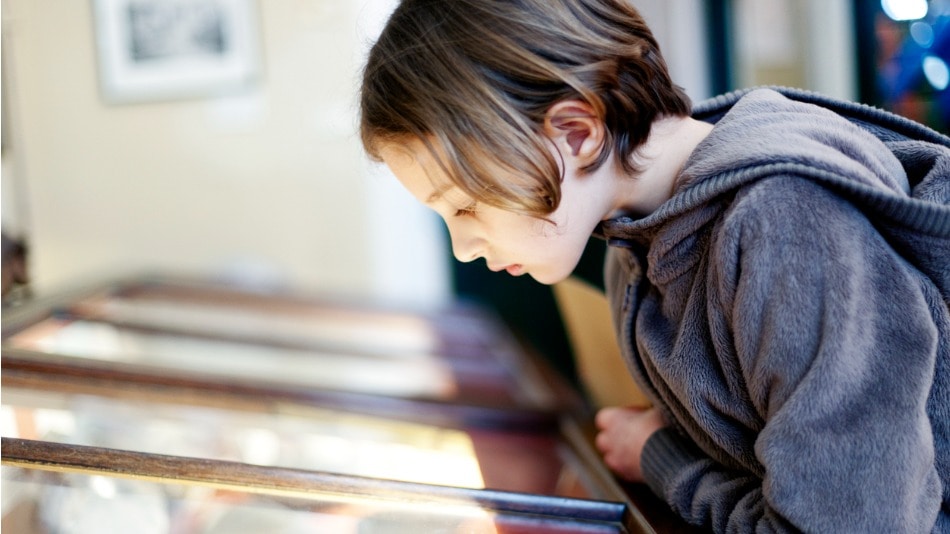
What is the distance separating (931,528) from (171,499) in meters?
0.76

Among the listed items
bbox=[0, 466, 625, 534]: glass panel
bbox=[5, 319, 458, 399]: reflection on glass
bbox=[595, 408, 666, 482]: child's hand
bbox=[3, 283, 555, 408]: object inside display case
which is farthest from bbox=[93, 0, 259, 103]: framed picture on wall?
bbox=[0, 466, 625, 534]: glass panel

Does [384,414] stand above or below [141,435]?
below

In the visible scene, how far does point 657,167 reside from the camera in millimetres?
1011

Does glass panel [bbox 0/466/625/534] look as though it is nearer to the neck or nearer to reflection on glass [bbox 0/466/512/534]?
reflection on glass [bbox 0/466/512/534]

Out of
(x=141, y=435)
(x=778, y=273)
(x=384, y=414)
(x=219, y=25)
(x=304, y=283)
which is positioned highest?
(x=219, y=25)

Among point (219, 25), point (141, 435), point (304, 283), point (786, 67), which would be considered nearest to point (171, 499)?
point (141, 435)

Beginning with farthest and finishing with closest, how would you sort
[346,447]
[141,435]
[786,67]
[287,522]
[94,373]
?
[786,67]
[94,373]
[346,447]
[141,435]
[287,522]

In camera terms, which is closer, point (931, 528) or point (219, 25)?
point (931, 528)

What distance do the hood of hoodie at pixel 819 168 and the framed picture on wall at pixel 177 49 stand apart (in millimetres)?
3721

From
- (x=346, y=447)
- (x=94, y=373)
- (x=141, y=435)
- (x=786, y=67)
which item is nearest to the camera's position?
(x=141, y=435)

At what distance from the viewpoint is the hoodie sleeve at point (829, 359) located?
2.51 feet

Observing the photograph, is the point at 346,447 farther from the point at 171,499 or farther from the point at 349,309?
the point at 349,309

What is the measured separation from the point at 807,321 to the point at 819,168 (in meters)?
0.15

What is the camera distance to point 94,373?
1.45 meters
